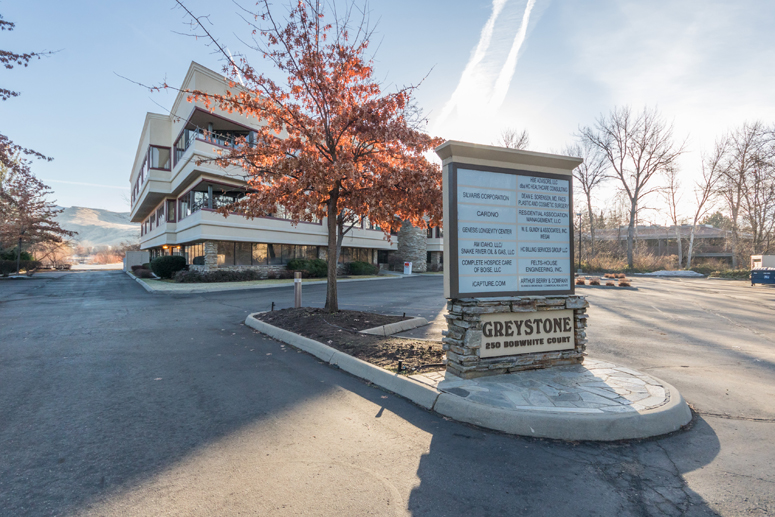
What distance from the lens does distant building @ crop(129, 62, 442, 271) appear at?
78.8 feet

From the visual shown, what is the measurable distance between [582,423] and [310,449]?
8.42 feet

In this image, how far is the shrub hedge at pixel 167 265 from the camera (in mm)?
25375

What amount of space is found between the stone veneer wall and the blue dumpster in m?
25.7

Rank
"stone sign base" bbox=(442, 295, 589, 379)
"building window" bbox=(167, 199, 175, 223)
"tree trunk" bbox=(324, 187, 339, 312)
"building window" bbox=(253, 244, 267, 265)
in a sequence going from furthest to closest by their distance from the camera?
"building window" bbox=(167, 199, 175, 223), "building window" bbox=(253, 244, 267, 265), "tree trunk" bbox=(324, 187, 339, 312), "stone sign base" bbox=(442, 295, 589, 379)

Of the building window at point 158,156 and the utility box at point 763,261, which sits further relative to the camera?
the building window at point 158,156

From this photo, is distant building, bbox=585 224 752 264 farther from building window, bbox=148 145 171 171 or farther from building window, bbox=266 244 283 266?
building window, bbox=148 145 171 171

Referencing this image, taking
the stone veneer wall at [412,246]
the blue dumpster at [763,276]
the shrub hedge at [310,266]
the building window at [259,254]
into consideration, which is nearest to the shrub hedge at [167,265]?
the building window at [259,254]

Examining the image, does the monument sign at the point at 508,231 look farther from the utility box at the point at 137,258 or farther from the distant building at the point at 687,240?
the distant building at the point at 687,240

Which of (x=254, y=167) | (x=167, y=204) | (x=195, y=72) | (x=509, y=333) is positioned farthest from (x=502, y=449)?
(x=167, y=204)

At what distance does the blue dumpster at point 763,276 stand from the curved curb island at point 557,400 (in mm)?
25377

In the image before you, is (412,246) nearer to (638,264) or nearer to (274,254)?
(274,254)

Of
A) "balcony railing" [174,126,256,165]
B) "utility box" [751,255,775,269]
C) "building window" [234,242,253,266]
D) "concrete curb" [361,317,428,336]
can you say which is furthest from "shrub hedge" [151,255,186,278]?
"utility box" [751,255,775,269]

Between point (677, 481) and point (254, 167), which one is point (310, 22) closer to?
point (254, 167)

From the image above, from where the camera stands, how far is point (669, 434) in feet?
12.1
